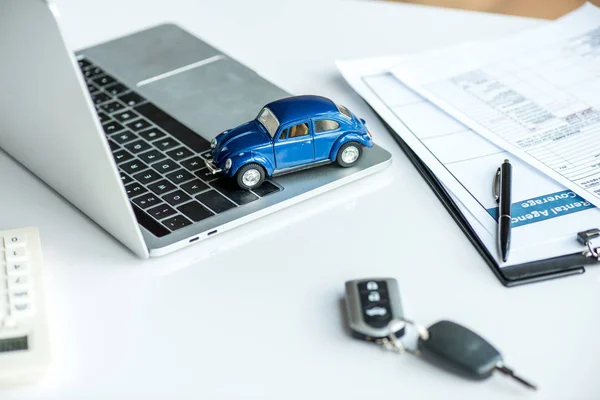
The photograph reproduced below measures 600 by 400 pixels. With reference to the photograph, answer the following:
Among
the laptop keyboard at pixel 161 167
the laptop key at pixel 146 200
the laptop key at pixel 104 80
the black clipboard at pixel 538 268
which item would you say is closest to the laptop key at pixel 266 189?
the laptop keyboard at pixel 161 167

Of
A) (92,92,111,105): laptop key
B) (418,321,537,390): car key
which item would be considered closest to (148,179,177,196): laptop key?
(92,92,111,105): laptop key

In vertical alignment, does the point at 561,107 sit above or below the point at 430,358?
above

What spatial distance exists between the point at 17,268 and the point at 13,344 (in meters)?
0.10

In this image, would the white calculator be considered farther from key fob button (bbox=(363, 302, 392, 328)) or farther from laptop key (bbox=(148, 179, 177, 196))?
key fob button (bbox=(363, 302, 392, 328))

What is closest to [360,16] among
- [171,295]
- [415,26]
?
[415,26]

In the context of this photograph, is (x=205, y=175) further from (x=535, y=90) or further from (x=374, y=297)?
(x=535, y=90)

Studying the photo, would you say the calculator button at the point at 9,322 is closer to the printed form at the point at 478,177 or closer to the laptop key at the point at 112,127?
the laptop key at the point at 112,127

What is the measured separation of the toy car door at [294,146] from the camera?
0.85 m

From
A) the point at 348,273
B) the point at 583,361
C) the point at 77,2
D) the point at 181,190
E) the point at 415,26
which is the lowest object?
the point at 583,361

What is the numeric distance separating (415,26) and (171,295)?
63 centimetres

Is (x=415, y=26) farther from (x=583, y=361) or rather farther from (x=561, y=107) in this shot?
(x=583, y=361)

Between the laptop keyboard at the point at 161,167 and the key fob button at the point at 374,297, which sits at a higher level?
the laptop keyboard at the point at 161,167

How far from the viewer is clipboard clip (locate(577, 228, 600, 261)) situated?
0.79m

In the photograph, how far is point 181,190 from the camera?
86 cm
